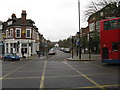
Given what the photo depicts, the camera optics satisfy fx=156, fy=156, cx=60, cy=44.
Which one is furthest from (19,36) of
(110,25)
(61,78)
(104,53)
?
(61,78)

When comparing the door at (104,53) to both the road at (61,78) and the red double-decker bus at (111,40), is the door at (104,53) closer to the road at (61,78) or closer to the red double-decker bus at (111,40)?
the red double-decker bus at (111,40)

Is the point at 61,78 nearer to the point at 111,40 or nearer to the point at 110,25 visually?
the point at 111,40

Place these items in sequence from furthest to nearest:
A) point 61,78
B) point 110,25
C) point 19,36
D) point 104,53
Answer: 1. point 19,36
2. point 104,53
3. point 110,25
4. point 61,78

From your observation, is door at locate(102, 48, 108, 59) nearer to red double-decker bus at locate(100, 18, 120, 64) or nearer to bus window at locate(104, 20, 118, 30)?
red double-decker bus at locate(100, 18, 120, 64)

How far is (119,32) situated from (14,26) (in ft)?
99.0

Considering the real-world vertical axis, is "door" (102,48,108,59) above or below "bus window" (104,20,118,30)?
below

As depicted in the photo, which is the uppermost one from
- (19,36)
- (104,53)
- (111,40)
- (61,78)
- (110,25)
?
(19,36)

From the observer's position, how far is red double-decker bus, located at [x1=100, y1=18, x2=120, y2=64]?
16047 mm

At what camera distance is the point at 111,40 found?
1642cm

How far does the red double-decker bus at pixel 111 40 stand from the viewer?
52.6 feet

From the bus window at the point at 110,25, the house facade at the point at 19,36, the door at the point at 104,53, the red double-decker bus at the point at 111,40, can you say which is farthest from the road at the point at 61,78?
the house facade at the point at 19,36

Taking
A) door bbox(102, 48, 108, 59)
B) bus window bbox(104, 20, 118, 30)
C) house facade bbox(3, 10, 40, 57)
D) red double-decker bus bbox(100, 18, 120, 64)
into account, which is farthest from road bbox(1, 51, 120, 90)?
house facade bbox(3, 10, 40, 57)

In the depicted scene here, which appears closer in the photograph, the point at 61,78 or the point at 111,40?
the point at 61,78

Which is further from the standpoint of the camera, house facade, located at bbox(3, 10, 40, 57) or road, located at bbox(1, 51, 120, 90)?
house facade, located at bbox(3, 10, 40, 57)
